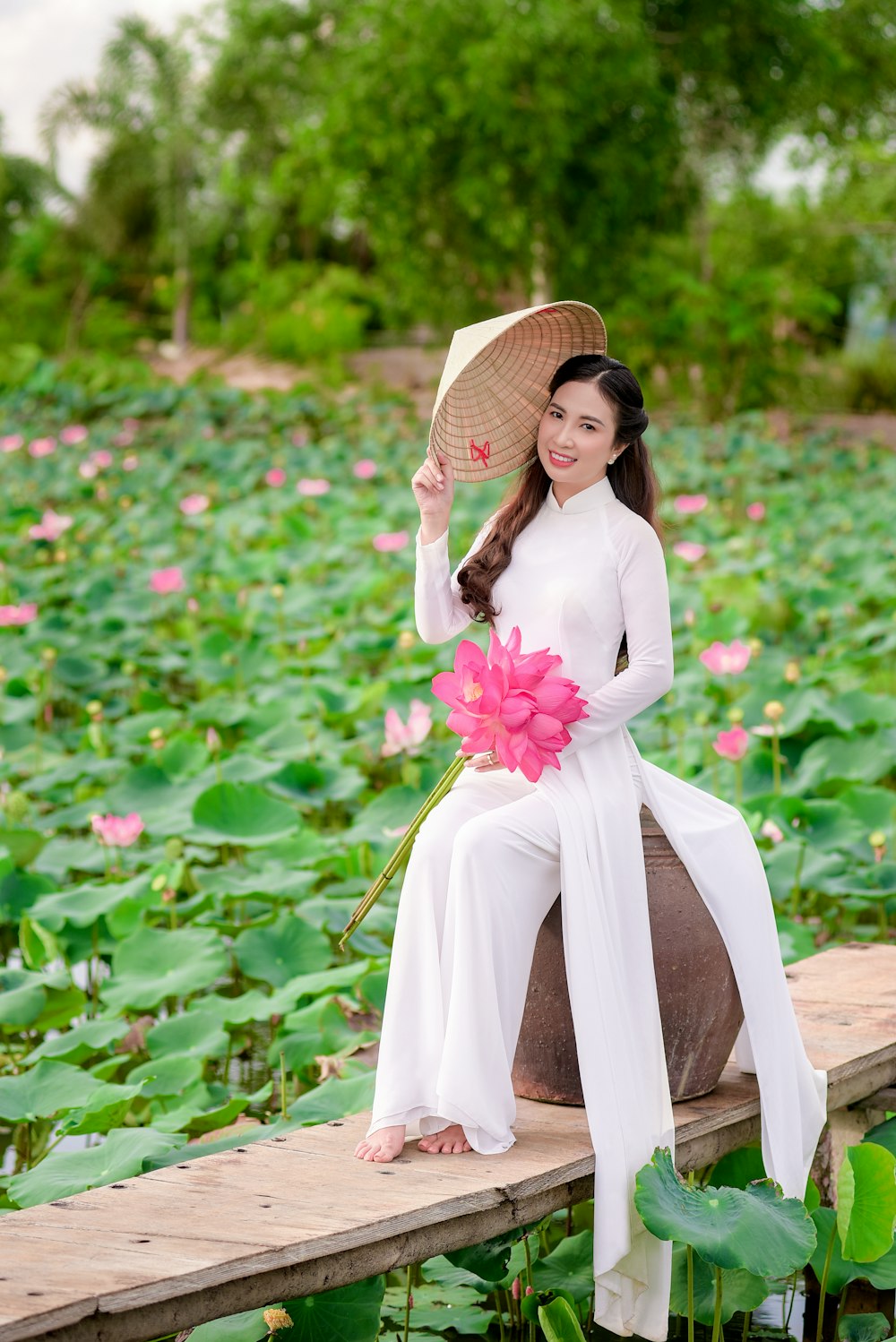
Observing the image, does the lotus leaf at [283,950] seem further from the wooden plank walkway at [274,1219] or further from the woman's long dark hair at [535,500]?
the woman's long dark hair at [535,500]

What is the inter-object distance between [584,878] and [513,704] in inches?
9.4

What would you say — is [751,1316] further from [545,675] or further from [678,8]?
[678,8]

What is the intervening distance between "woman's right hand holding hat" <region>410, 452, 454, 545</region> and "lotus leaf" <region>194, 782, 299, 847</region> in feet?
5.74

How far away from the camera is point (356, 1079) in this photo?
2459mm

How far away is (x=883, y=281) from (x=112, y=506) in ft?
40.8

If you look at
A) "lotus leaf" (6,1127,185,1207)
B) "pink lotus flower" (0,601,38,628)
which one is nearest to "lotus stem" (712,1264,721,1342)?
"lotus leaf" (6,1127,185,1207)

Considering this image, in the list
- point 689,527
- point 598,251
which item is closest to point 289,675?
point 689,527

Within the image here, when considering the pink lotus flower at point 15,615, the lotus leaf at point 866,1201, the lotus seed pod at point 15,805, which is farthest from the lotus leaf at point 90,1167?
the pink lotus flower at point 15,615

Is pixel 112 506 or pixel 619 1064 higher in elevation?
pixel 112 506

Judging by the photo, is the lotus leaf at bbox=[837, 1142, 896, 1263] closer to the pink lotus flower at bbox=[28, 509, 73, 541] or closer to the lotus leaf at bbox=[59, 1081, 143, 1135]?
the lotus leaf at bbox=[59, 1081, 143, 1135]

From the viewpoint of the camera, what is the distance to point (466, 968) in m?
1.93

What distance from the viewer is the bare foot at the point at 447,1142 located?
1990mm

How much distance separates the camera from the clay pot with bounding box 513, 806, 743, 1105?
2078 mm

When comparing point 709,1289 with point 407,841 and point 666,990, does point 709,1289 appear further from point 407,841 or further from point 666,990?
point 407,841
